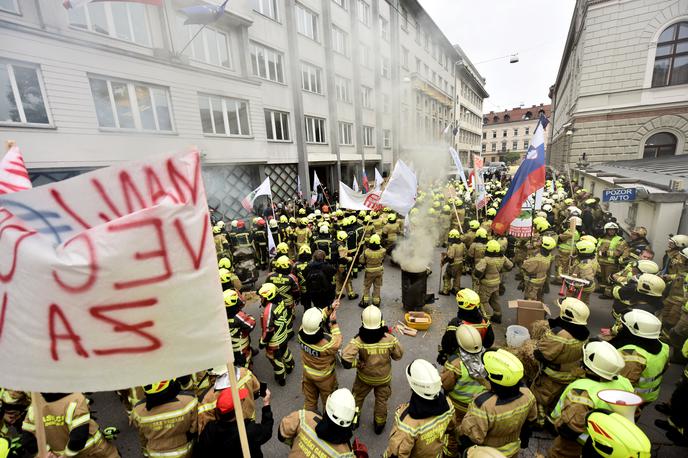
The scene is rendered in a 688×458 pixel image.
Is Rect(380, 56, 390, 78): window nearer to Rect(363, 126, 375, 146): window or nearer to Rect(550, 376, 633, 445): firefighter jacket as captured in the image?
Rect(363, 126, 375, 146): window

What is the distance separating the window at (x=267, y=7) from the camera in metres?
15.0

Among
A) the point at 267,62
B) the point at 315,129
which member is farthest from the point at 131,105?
the point at 315,129

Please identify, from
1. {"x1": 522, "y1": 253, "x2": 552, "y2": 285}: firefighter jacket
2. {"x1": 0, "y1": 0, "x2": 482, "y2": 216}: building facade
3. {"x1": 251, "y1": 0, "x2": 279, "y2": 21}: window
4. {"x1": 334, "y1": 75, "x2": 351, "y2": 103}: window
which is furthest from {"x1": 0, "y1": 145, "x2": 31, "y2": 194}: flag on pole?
{"x1": 334, "y1": 75, "x2": 351, "y2": 103}: window

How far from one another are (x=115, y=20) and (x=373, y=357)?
536 inches

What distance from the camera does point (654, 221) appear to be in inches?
338

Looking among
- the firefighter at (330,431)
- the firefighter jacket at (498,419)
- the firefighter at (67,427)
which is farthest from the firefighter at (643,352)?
the firefighter at (67,427)

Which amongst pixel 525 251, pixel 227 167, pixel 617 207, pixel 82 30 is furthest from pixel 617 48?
pixel 82 30

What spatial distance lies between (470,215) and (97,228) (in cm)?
1386

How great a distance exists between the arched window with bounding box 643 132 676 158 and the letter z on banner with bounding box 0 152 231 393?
1117 inches

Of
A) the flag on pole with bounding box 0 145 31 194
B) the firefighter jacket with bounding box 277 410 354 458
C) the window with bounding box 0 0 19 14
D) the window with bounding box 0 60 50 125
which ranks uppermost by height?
the window with bounding box 0 0 19 14

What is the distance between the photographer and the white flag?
7.34 metres

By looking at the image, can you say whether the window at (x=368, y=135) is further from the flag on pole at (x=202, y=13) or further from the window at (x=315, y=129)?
the flag on pole at (x=202, y=13)

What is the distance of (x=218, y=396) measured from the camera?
2930mm

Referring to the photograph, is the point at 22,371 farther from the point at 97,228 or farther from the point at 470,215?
the point at 470,215
